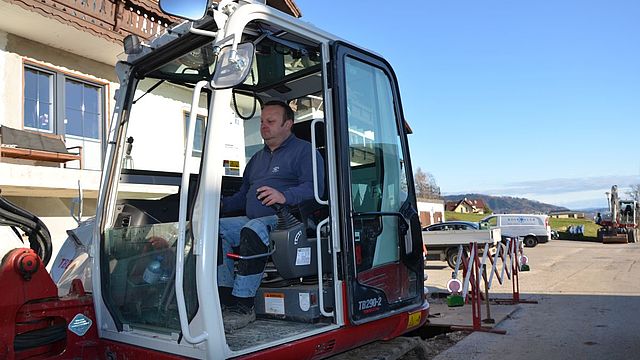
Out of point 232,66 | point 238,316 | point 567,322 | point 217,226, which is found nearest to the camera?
point 232,66

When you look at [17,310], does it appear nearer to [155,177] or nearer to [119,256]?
[119,256]

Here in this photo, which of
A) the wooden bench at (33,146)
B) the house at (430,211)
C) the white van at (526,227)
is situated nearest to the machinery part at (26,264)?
the wooden bench at (33,146)

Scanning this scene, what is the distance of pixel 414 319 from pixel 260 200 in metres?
1.45

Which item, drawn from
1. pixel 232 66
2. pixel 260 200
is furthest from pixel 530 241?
pixel 232 66

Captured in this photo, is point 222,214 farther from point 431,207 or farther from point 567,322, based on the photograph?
point 431,207

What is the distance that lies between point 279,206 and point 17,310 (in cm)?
147

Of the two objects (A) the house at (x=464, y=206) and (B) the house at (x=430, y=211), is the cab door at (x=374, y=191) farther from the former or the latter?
(A) the house at (x=464, y=206)

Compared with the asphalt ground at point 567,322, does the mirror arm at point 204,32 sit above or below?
above

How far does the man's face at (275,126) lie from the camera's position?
3.83m

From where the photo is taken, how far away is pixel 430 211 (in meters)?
40.5

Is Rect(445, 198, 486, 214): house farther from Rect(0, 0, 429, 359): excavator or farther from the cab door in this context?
Rect(0, 0, 429, 359): excavator

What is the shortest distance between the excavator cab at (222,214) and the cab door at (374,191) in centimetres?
1

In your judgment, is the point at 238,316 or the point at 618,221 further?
the point at 618,221

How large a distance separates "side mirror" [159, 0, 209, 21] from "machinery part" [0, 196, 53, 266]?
143 centimetres
